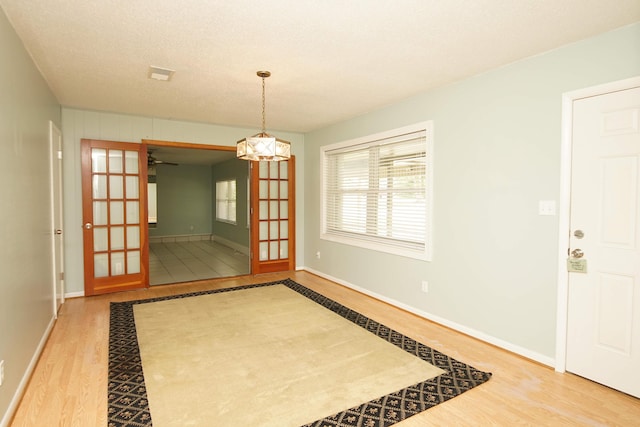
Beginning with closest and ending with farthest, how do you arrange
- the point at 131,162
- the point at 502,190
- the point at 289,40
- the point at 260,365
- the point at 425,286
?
the point at 289,40
the point at 260,365
the point at 502,190
the point at 425,286
the point at 131,162

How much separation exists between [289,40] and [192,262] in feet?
17.9

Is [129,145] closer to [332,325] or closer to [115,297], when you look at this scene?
[115,297]

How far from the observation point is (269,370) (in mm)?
2582

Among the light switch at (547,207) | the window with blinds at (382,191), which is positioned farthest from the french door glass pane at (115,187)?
the light switch at (547,207)

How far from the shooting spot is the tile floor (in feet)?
18.6

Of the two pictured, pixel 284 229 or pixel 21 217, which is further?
pixel 284 229

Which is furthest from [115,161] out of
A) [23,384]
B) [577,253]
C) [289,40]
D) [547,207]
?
[577,253]

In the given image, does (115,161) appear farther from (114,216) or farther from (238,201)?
(238,201)

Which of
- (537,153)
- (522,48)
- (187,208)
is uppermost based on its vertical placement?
(522,48)

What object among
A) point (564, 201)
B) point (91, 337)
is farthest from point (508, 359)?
point (91, 337)

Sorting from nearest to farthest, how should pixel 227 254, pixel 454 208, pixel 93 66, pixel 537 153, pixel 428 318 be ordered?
pixel 537 153, pixel 93 66, pixel 454 208, pixel 428 318, pixel 227 254

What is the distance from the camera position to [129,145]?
15.5 ft

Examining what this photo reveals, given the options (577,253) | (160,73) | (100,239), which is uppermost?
(160,73)

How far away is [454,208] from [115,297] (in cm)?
434
